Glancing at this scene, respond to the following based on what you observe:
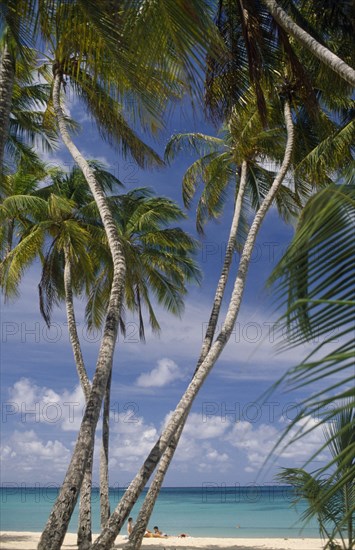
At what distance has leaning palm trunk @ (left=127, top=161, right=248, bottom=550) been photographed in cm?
1169

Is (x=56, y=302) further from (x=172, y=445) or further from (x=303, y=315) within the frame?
(x=303, y=315)

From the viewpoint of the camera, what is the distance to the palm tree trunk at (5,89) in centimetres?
960

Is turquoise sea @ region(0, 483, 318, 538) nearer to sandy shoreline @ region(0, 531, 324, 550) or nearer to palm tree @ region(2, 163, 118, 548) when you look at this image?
sandy shoreline @ region(0, 531, 324, 550)

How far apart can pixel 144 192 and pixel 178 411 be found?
9.93 m

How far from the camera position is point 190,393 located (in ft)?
41.2

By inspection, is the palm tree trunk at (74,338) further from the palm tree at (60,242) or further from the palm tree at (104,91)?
the palm tree at (104,91)

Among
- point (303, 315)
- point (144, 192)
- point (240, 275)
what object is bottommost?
point (303, 315)

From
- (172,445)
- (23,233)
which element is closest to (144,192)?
(23,233)

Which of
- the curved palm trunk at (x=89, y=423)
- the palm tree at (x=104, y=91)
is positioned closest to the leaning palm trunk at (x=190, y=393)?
the curved palm trunk at (x=89, y=423)

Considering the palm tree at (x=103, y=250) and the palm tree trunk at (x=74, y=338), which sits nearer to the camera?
the palm tree trunk at (x=74, y=338)

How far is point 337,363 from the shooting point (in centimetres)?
245

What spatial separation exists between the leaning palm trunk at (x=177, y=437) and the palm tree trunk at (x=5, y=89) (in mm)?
6152

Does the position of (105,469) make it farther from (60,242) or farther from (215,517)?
(215,517)

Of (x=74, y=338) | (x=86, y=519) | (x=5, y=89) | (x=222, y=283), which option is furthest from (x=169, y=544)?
(x=5, y=89)
